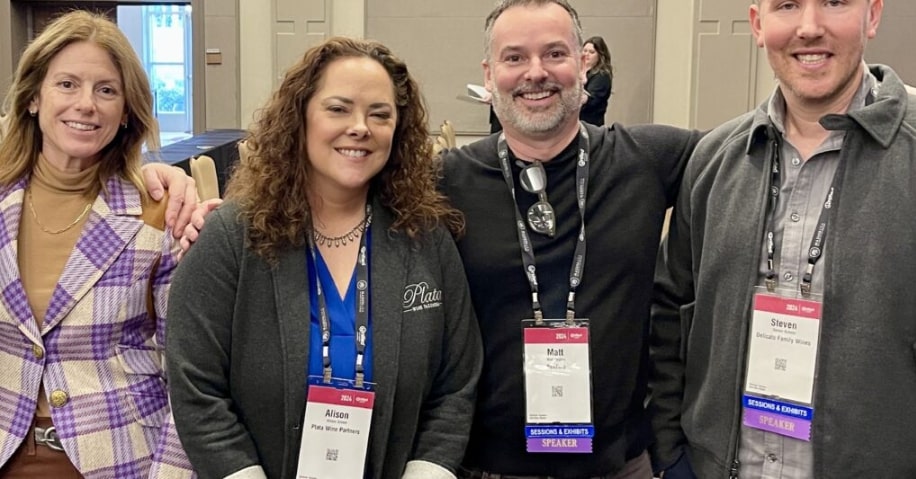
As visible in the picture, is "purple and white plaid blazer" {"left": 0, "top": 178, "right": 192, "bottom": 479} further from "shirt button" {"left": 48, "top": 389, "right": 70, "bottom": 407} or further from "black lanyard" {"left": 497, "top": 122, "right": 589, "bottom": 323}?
"black lanyard" {"left": 497, "top": 122, "right": 589, "bottom": 323}

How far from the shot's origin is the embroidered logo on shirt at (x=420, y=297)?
181cm

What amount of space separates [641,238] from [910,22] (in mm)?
8250

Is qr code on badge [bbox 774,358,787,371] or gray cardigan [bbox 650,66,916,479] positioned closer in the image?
gray cardigan [bbox 650,66,916,479]

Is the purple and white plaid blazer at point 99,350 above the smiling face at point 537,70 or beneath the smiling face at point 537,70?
beneath

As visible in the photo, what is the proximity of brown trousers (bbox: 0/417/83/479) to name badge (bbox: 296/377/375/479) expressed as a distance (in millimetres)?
506

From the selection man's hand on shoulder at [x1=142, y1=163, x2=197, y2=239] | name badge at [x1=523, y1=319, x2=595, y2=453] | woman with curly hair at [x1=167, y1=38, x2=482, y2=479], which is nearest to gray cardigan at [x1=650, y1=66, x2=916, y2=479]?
name badge at [x1=523, y1=319, x2=595, y2=453]

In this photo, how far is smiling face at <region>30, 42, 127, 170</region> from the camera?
6.14 ft

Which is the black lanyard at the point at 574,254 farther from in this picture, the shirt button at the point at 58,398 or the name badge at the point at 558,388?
the shirt button at the point at 58,398

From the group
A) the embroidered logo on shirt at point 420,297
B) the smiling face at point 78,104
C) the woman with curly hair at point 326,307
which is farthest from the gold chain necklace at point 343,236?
the smiling face at point 78,104

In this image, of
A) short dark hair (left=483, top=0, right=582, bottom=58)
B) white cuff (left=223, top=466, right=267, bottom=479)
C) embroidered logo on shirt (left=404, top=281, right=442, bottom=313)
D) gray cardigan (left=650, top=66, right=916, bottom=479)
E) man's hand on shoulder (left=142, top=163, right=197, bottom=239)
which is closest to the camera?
gray cardigan (left=650, top=66, right=916, bottom=479)

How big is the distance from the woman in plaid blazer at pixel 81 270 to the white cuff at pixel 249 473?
0.19 metres

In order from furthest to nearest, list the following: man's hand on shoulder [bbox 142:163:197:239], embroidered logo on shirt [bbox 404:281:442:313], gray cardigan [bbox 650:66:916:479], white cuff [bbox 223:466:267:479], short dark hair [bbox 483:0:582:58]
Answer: short dark hair [bbox 483:0:582:58] → man's hand on shoulder [bbox 142:163:197:239] → embroidered logo on shirt [bbox 404:281:442:313] → white cuff [bbox 223:466:267:479] → gray cardigan [bbox 650:66:916:479]

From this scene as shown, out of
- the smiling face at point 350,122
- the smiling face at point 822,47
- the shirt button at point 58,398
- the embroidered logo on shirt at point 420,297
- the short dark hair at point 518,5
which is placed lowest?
the shirt button at point 58,398

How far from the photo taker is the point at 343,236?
6.15ft
